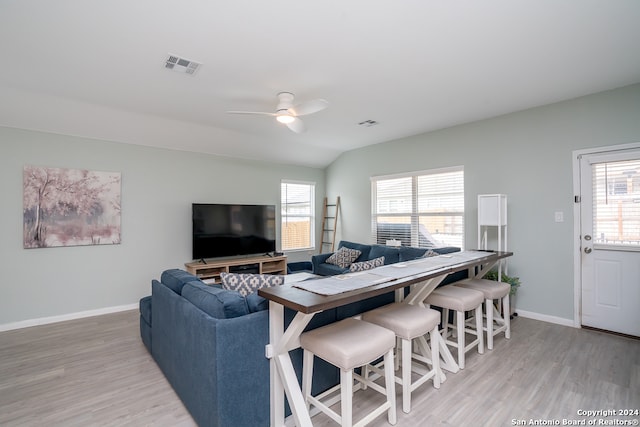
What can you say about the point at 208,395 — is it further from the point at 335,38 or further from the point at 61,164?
the point at 61,164

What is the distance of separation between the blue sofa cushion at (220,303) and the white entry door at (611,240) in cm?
395

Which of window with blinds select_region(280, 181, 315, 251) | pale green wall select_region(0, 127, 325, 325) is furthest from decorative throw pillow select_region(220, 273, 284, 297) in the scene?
window with blinds select_region(280, 181, 315, 251)

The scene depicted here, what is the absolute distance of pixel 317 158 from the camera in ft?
20.8

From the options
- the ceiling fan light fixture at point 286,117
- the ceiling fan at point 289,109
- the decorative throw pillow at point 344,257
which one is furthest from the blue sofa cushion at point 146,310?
the decorative throw pillow at point 344,257

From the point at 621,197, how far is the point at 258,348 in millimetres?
4077

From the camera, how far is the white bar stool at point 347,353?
5.45ft

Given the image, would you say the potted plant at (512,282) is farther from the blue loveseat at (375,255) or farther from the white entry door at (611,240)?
the white entry door at (611,240)

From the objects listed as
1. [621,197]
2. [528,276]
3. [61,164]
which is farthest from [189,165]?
[621,197]

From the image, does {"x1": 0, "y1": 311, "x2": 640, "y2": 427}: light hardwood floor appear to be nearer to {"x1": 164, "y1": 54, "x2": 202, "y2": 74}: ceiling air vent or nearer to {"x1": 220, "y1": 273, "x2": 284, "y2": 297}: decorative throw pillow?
{"x1": 220, "y1": 273, "x2": 284, "y2": 297}: decorative throw pillow

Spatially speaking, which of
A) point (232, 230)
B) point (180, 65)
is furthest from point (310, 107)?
point (232, 230)

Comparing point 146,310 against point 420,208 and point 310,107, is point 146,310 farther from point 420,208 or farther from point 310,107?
point 420,208

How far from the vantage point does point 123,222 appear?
437 cm

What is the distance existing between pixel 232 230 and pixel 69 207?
7.15 feet

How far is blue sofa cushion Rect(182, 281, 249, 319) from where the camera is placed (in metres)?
1.81
